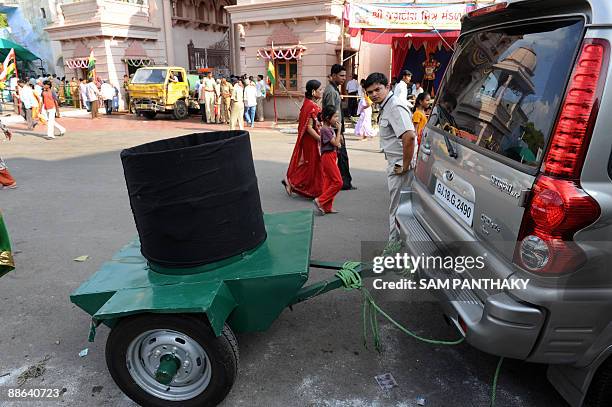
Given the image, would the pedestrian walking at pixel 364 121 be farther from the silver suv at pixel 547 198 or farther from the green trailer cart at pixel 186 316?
the green trailer cart at pixel 186 316

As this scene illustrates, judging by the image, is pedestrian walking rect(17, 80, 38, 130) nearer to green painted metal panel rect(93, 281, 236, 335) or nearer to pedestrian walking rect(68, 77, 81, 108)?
pedestrian walking rect(68, 77, 81, 108)

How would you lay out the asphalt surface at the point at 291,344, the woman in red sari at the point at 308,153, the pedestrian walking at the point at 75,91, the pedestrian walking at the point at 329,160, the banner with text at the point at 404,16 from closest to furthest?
the asphalt surface at the point at 291,344 → the pedestrian walking at the point at 329,160 → the woman in red sari at the point at 308,153 → the banner with text at the point at 404,16 → the pedestrian walking at the point at 75,91

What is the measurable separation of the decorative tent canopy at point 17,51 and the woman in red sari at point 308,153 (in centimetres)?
3000

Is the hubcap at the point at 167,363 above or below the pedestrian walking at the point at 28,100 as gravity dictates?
below

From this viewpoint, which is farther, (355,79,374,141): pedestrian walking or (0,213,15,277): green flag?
(355,79,374,141): pedestrian walking

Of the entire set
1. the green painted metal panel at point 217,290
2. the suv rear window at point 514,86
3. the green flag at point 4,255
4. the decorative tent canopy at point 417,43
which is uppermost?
the decorative tent canopy at point 417,43

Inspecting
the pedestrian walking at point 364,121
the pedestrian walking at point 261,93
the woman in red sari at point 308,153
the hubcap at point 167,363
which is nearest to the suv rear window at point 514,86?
the hubcap at point 167,363

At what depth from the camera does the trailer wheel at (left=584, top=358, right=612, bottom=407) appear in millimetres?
1978

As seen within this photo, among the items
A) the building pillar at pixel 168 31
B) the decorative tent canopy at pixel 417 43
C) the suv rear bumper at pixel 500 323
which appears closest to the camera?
the suv rear bumper at pixel 500 323

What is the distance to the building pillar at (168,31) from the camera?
2419 cm

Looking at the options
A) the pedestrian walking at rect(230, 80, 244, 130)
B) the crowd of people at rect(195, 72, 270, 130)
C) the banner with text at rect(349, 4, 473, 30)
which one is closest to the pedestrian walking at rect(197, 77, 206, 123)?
the crowd of people at rect(195, 72, 270, 130)

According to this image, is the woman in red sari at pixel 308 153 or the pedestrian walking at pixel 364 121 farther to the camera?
the pedestrian walking at pixel 364 121

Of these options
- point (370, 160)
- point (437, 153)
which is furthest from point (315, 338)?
point (370, 160)

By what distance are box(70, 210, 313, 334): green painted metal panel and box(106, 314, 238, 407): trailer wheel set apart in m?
0.11
